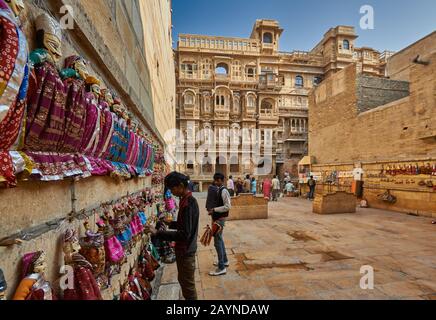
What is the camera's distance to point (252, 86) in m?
27.1

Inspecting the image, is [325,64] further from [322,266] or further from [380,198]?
[322,266]

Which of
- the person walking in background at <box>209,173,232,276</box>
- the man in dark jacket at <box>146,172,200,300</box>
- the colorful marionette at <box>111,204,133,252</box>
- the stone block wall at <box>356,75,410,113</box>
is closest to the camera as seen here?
the colorful marionette at <box>111,204,133,252</box>

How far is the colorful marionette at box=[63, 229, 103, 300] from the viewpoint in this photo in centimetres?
131

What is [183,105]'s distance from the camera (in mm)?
25188

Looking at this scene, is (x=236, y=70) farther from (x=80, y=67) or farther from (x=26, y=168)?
(x=26, y=168)

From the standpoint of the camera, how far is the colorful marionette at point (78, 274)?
1311 millimetres

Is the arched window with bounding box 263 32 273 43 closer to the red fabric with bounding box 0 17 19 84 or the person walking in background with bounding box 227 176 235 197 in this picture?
the person walking in background with bounding box 227 176 235 197

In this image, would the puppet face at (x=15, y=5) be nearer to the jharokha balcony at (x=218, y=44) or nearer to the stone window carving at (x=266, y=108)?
the stone window carving at (x=266, y=108)

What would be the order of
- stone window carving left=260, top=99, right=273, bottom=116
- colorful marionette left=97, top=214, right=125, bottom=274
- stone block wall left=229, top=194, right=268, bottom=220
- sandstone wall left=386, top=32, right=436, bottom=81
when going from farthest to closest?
stone window carving left=260, top=99, right=273, bottom=116, sandstone wall left=386, top=32, right=436, bottom=81, stone block wall left=229, top=194, right=268, bottom=220, colorful marionette left=97, top=214, right=125, bottom=274

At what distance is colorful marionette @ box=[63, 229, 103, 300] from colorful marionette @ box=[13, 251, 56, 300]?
21 cm

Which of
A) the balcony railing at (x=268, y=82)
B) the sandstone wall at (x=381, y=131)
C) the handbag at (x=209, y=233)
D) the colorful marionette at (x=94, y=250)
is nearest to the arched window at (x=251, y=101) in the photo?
the balcony railing at (x=268, y=82)

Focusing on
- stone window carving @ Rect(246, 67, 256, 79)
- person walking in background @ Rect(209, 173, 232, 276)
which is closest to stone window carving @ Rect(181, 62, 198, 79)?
stone window carving @ Rect(246, 67, 256, 79)

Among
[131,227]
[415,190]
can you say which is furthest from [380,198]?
[131,227]

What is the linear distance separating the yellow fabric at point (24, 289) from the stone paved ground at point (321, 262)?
257 cm
